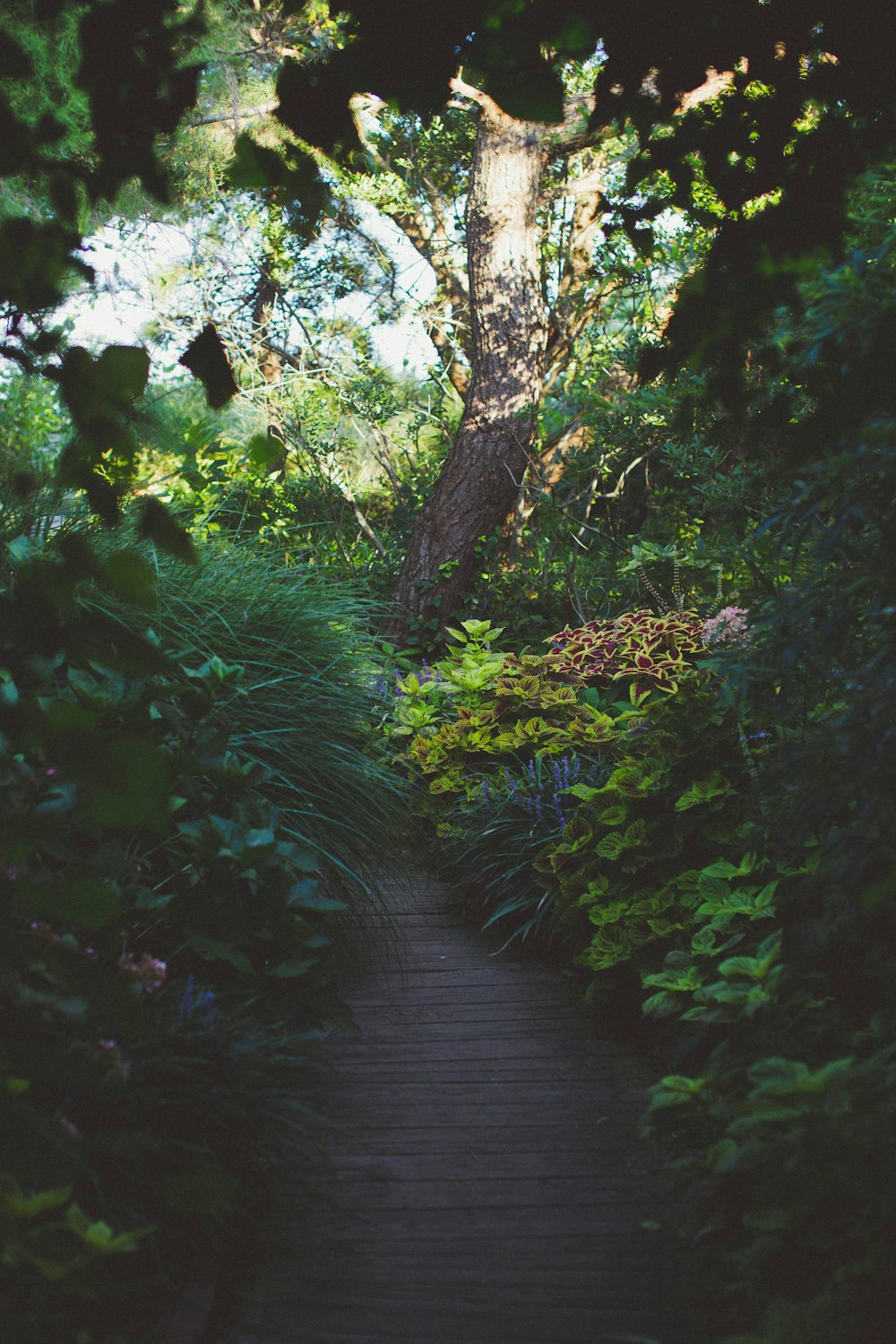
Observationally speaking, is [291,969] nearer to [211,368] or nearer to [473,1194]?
[473,1194]

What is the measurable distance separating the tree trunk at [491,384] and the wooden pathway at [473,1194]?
13.9ft

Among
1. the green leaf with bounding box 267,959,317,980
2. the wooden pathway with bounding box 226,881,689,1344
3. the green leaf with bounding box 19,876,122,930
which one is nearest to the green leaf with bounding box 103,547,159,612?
the green leaf with bounding box 19,876,122,930

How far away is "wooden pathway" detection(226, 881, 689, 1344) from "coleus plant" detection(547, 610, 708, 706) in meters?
1.62

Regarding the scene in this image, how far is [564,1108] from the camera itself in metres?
2.35

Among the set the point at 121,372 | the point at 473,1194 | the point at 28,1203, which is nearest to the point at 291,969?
the point at 473,1194

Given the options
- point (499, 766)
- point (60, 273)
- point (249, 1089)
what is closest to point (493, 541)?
point (499, 766)

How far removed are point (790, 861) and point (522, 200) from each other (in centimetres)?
585

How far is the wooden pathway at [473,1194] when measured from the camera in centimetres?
167

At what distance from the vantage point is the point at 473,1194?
201 centimetres

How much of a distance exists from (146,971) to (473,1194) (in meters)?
0.77

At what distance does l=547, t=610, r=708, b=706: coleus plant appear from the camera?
427cm

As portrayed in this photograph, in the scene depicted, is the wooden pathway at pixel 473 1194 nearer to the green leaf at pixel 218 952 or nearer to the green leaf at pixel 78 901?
the green leaf at pixel 218 952

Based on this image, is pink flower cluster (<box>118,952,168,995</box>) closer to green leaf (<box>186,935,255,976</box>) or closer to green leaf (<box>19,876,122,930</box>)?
green leaf (<box>186,935,255,976</box>)

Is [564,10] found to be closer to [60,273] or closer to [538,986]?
[60,273]
